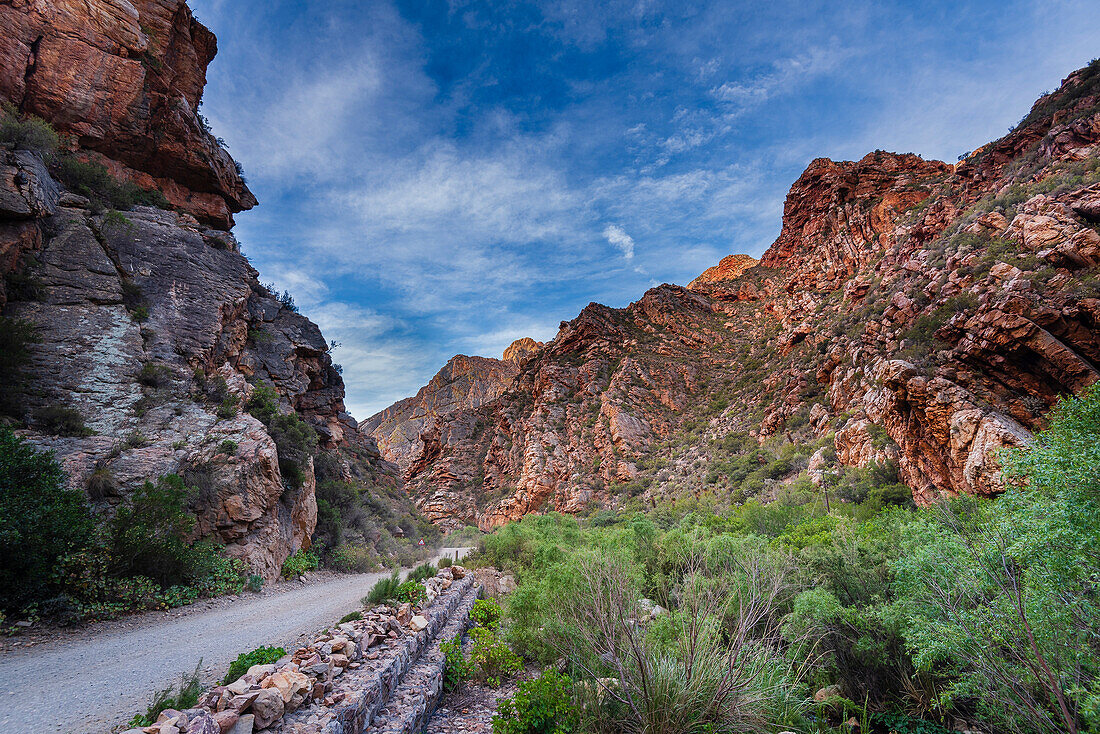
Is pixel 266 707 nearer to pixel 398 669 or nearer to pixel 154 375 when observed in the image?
pixel 398 669

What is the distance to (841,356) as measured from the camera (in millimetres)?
21750

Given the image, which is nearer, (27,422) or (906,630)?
(906,630)

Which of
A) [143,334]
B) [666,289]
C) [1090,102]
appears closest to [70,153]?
[143,334]

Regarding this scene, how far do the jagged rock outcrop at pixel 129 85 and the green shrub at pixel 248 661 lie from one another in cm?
2168

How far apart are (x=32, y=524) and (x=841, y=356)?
29.3m

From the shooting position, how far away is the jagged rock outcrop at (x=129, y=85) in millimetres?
13602

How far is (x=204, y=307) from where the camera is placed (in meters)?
13.4

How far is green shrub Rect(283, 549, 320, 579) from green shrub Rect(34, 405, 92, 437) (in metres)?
5.68

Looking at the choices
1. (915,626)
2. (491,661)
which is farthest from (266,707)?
(915,626)

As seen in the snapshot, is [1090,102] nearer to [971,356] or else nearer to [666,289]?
[971,356]

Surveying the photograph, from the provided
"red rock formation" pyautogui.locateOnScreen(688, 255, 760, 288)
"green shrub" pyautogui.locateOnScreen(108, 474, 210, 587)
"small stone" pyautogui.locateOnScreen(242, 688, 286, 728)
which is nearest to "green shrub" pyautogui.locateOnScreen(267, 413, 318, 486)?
"green shrub" pyautogui.locateOnScreen(108, 474, 210, 587)

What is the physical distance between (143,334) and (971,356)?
25153 mm

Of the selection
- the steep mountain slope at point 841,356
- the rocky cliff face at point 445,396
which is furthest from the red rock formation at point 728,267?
the rocky cliff face at point 445,396

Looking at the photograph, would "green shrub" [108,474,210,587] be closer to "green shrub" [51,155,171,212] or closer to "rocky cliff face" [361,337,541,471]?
"green shrub" [51,155,171,212]
